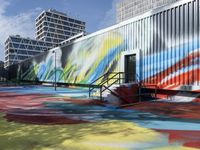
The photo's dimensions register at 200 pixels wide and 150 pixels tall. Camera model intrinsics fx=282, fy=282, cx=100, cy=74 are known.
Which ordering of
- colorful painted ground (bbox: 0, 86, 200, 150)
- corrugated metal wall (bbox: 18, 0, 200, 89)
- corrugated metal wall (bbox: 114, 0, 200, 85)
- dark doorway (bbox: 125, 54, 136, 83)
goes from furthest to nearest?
dark doorway (bbox: 125, 54, 136, 83) → corrugated metal wall (bbox: 18, 0, 200, 89) → corrugated metal wall (bbox: 114, 0, 200, 85) → colorful painted ground (bbox: 0, 86, 200, 150)

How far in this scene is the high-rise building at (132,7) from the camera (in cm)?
13938

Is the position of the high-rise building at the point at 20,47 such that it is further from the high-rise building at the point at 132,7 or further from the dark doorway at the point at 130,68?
the dark doorway at the point at 130,68

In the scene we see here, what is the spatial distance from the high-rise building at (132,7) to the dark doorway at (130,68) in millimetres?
118473

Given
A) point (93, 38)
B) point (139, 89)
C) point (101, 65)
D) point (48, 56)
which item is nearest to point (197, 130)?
point (139, 89)

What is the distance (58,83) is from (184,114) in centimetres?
2466

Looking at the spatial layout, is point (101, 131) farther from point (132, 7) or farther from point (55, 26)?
point (132, 7)

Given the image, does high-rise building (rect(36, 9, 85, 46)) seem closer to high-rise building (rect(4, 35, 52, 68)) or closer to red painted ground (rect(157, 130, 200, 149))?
high-rise building (rect(4, 35, 52, 68))

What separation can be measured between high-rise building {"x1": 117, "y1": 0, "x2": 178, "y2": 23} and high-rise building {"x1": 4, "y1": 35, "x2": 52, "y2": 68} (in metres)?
42.4

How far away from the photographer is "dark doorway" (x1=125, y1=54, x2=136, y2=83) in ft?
57.8

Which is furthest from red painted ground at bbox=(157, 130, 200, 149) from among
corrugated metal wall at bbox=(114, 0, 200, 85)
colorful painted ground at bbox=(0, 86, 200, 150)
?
corrugated metal wall at bbox=(114, 0, 200, 85)

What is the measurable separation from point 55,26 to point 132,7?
41.4 m

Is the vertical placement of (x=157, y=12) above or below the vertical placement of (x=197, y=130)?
above

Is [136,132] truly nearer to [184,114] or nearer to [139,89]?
[184,114]

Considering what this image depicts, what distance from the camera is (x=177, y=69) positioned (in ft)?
45.7
